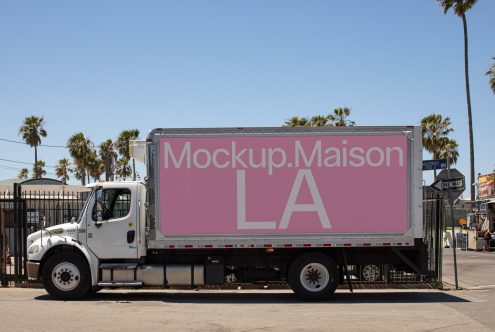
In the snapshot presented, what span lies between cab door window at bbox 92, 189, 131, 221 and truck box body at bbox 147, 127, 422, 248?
659 millimetres

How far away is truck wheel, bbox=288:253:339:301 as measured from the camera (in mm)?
12742

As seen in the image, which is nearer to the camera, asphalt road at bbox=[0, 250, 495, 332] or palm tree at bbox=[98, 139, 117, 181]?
asphalt road at bbox=[0, 250, 495, 332]

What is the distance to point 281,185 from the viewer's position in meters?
12.8

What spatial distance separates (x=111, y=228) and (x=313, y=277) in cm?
434

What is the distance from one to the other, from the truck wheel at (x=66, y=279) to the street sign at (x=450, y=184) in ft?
28.1

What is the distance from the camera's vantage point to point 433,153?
160 feet

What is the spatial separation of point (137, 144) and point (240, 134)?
2248 mm

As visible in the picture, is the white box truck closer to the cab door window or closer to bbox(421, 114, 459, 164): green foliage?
the cab door window

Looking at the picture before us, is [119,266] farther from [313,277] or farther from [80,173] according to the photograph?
[80,173]

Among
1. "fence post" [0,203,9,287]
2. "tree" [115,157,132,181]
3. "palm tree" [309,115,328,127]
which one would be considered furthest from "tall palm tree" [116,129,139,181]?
"fence post" [0,203,9,287]

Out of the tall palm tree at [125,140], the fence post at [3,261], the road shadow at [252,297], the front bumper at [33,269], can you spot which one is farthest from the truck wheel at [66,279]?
the tall palm tree at [125,140]

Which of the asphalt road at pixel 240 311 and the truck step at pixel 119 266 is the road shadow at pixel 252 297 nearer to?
the asphalt road at pixel 240 311

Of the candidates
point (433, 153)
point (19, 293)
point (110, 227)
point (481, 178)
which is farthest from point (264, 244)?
point (433, 153)

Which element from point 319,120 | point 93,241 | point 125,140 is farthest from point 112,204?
point 125,140
